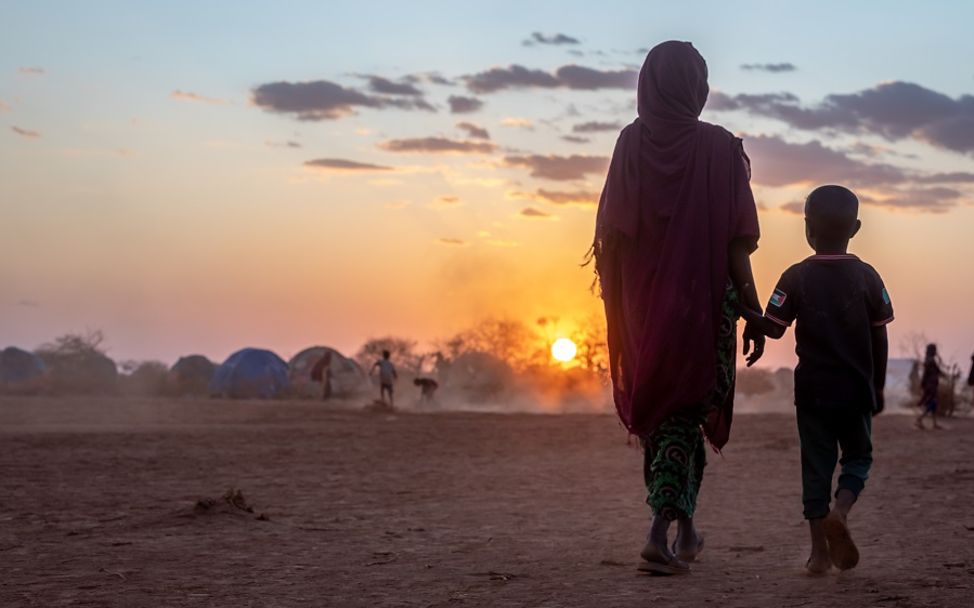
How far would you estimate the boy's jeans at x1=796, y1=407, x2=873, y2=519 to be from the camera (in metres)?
5.70

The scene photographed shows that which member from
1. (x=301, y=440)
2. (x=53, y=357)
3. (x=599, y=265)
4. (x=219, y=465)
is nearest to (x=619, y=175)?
(x=599, y=265)

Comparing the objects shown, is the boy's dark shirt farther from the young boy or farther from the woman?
the woman

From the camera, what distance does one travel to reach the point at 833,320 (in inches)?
226

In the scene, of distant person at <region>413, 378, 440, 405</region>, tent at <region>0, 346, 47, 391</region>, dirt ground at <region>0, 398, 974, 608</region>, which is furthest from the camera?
tent at <region>0, 346, 47, 391</region>

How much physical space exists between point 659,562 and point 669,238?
4.81ft

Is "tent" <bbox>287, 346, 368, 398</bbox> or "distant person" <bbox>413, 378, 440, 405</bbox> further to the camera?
"tent" <bbox>287, 346, 368, 398</bbox>

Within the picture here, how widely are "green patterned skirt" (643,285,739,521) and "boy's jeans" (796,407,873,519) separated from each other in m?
0.41

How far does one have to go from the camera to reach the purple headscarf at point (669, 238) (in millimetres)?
5836

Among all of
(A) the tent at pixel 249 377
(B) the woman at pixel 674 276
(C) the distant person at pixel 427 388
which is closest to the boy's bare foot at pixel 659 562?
(B) the woman at pixel 674 276

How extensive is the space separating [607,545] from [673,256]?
2.01 m

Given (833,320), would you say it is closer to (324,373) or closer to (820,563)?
(820,563)

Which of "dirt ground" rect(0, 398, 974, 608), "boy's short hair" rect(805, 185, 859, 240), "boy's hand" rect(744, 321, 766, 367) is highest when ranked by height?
"boy's short hair" rect(805, 185, 859, 240)

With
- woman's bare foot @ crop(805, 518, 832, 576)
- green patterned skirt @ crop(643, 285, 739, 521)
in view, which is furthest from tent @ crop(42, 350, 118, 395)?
woman's bare foot @ crop(805, 518, 832, 576)

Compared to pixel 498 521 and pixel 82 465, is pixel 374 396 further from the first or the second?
pixel 498 521
